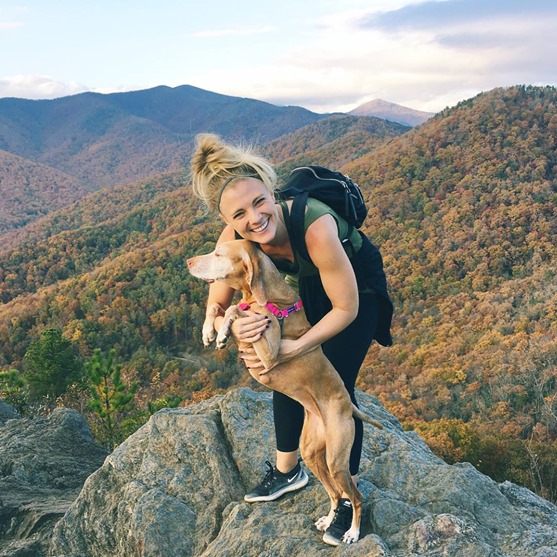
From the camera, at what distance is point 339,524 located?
3387 mm

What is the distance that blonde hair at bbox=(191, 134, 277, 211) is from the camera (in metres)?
2.93

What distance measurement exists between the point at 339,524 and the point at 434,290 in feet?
123

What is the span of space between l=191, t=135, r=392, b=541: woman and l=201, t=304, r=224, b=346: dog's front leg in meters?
0.04

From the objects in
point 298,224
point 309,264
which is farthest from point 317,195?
point 309,264

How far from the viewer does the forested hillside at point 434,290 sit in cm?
2364

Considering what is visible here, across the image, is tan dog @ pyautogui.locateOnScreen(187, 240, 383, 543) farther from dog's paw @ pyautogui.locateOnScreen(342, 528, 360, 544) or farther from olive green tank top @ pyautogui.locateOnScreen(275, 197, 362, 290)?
olive green tank top @ pyautogui.locateOnScreen(275, 197, 362, 290)

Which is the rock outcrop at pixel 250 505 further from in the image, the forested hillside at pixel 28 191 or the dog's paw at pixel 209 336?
the forested hillside at pixel 28 191

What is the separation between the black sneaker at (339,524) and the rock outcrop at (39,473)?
8.67 ft

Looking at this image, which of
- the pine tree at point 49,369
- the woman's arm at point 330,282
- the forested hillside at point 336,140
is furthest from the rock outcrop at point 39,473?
the forested hillside at point 336,140

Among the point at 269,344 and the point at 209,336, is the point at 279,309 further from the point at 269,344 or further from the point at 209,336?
the point at 209,336

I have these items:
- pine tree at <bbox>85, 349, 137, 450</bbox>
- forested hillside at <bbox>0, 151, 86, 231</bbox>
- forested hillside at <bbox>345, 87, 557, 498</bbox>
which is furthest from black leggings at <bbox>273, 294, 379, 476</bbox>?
forested hillside at <bbox>0, 151, 86, 231</bbox>

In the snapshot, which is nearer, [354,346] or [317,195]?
[317,195]

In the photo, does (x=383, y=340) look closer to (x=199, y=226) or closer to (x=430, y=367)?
(x=430, y=367)

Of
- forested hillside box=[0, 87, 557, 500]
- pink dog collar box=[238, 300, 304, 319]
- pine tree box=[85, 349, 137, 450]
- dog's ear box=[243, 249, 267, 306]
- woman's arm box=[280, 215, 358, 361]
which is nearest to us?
woman's arm box=[280, 215, 358, 361]
